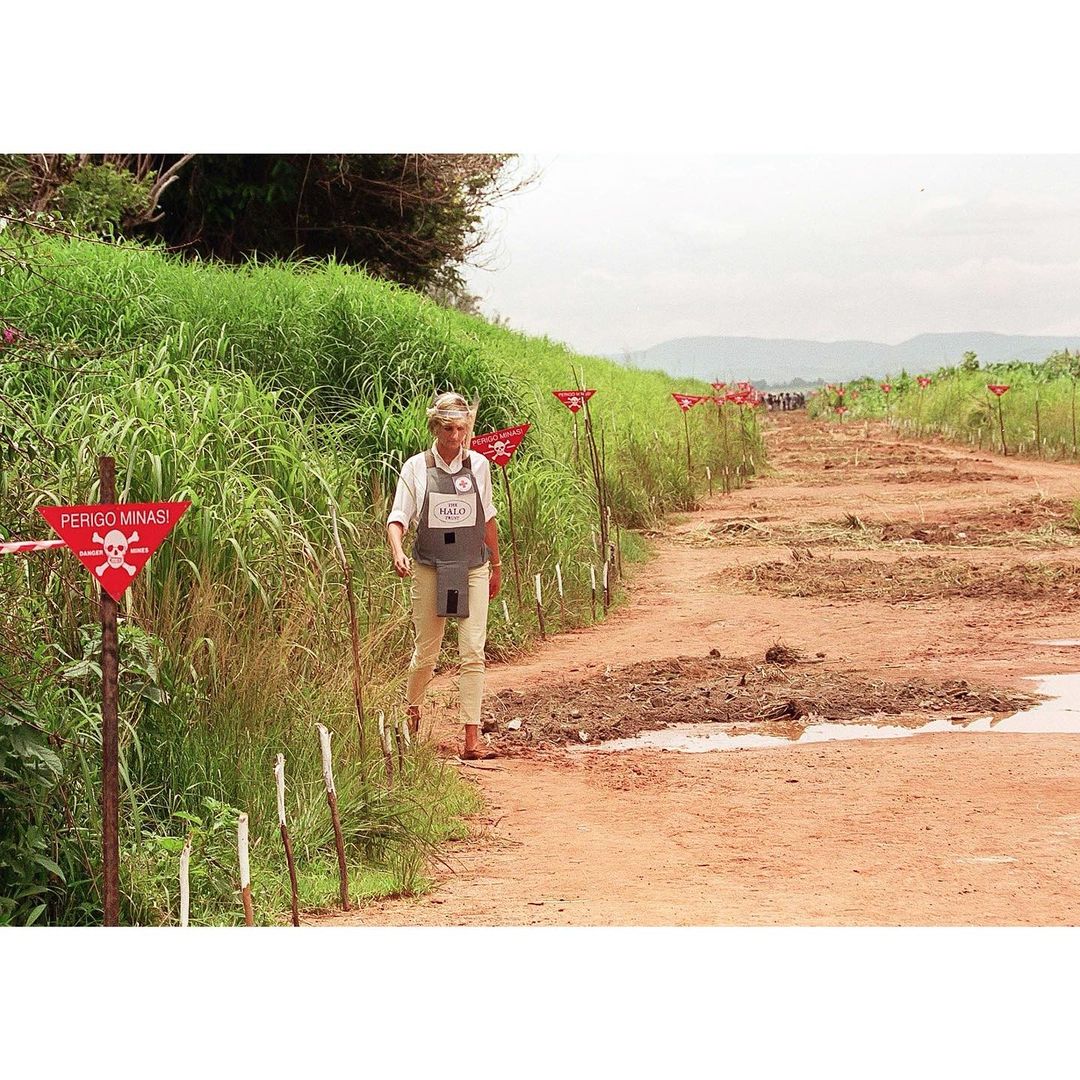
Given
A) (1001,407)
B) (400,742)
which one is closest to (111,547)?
(400,742)

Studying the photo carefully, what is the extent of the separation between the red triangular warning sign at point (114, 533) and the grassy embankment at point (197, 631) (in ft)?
2.07

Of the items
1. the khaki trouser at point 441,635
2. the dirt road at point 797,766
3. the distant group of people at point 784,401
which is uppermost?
the distant group of people at point 784,401

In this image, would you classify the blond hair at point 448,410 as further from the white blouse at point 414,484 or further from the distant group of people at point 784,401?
the distant group of people at point 784,401

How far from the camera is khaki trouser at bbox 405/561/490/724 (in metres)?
5.45

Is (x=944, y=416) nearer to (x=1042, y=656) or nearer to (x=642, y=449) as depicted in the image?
(x=642, y=449)

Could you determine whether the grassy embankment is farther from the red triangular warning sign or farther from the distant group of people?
the distant group of people

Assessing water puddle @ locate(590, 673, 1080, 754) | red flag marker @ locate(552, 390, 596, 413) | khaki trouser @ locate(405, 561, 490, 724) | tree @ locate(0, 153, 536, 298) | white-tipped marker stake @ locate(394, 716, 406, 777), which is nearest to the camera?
white-tipped marker stake @ locate(394, 716, 406, 777)

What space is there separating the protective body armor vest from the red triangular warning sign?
225 cm

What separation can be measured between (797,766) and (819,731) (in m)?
0.66

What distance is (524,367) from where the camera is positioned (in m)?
11.9

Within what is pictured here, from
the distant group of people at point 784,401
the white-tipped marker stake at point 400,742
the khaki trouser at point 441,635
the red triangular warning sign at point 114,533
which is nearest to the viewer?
the red triangular warning sign at point 114,533

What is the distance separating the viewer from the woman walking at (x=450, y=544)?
528 centimetres

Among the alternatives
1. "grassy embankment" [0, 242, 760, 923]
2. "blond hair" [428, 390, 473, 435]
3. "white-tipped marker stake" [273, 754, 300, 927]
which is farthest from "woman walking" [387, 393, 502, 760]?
"white-tipped marker stake" [273, 754, 300, 927]

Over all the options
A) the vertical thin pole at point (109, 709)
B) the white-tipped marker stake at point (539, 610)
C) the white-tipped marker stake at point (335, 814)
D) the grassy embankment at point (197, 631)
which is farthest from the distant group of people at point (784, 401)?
the vertical thin pole at point (109, 709)
